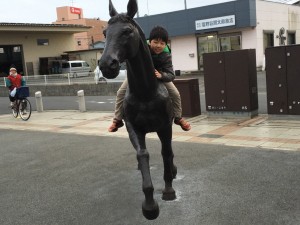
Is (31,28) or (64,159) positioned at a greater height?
(31,28)

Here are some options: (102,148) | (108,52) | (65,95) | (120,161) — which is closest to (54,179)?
(120,161)

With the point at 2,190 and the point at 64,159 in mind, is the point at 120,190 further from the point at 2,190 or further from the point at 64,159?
the point at 64,159

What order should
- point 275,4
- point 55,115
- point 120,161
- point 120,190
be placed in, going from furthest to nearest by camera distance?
point 275,4 → point 55,115 → point 120,161 → point 120,190

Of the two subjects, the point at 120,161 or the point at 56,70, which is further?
the point at 56,70

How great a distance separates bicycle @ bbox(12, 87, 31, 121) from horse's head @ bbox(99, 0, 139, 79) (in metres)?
11.2

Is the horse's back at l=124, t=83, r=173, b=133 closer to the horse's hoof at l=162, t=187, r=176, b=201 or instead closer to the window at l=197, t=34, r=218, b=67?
the horse's hoof at l=162, t=187, r=176, b=201

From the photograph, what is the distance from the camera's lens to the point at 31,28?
40.8 metres

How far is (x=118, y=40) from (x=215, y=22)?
28906 millimetres

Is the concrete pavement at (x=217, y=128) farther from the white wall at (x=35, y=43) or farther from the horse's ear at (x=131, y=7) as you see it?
the white wall at (x=35, y=43)

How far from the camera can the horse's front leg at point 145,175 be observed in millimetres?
3912

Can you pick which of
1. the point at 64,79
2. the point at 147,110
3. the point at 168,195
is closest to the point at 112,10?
the point at 147,110

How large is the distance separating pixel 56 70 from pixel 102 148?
117ft

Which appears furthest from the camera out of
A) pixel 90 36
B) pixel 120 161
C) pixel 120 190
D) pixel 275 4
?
pixel 90 36

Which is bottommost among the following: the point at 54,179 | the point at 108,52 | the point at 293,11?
the point at 54,179
